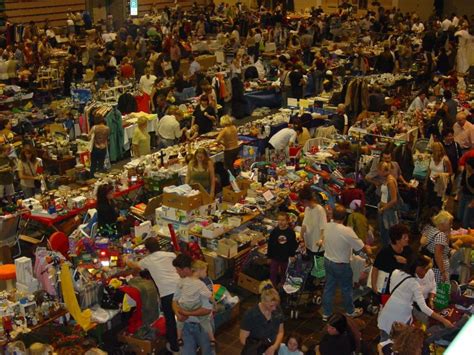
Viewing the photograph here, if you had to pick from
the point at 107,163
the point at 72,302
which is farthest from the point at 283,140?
the point at 72,302

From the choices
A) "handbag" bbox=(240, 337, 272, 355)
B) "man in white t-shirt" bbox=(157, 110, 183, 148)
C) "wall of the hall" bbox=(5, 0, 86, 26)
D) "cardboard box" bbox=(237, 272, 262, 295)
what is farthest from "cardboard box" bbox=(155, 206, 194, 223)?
"wall of the hall" bbox=(5, 0, 86, 26)

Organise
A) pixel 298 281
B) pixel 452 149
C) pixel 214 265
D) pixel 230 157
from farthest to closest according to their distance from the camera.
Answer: pixel 230 157, pixel 452 149, pixel 214 265, pixel 298 281

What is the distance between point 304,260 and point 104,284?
7.95ft

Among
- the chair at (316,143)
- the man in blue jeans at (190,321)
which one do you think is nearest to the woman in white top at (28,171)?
the chair at (316,143)

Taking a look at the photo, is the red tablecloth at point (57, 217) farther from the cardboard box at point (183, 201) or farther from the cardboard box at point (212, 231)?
the cardboard box at point (212, 231)

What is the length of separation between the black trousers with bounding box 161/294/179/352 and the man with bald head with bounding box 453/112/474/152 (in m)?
6.78

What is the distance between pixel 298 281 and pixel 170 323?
186 cm

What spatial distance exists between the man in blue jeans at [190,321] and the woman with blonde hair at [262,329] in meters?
0.57

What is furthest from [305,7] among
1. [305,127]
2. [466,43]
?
[305,127]

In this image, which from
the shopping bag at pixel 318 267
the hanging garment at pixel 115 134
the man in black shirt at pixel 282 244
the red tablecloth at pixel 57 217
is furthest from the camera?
the hanging garment at pixel 115 134

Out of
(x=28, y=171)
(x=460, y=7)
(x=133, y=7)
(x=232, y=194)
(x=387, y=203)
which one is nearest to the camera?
(x=387, y=203)

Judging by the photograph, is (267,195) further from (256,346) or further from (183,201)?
(256,346)

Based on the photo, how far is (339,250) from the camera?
269 inches

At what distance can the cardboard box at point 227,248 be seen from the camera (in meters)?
7.99
